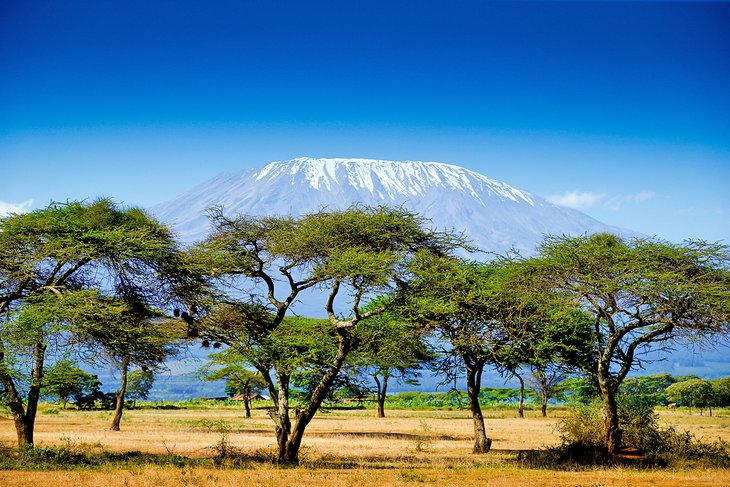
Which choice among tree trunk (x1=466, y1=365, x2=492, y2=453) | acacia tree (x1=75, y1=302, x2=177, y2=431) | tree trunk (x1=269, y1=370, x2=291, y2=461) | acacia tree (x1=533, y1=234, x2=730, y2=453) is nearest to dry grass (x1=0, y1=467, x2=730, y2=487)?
tree trunk (x1=269, y1=370, x2=291, y2=461)

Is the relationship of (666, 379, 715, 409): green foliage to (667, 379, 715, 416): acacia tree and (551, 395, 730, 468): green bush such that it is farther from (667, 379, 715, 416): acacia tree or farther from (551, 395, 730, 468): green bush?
(551, 395, 730, 468): green bush

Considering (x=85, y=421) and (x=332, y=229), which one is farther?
(x=85, y=421)

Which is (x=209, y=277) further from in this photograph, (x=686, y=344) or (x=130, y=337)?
(x=686, y=344)

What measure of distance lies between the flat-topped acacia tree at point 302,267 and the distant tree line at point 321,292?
0.08 metres

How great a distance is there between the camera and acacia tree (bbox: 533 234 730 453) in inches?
952

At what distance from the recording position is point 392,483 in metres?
18.3

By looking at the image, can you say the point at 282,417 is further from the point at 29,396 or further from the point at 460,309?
the point at 29,396

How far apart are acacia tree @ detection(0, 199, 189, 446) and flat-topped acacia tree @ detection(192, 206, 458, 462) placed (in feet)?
7.38

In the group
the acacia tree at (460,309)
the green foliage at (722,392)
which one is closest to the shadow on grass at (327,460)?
the acacia tree at (460,309)

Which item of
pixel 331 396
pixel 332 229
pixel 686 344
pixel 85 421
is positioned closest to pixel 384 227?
pixel 332 229

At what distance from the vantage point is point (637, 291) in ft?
78.6

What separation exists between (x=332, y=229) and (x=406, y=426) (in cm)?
3033

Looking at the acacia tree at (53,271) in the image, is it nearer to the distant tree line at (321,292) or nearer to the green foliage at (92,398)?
the distant tree line at (321,292)

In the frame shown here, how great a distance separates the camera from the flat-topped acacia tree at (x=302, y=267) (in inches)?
967
